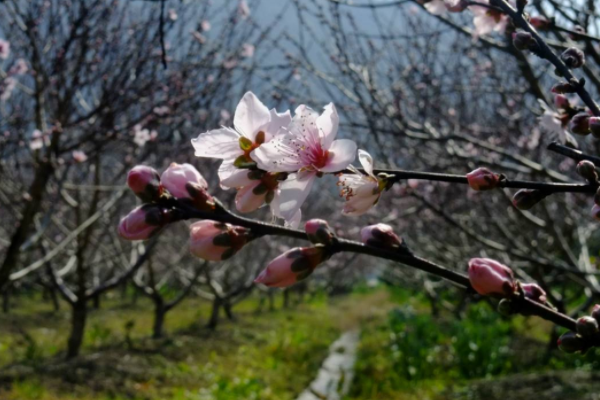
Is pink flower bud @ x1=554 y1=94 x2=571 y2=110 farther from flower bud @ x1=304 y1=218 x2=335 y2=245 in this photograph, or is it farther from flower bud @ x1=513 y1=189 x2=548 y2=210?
flower bud @ x1=304 y1=218 x2=335 y2=245

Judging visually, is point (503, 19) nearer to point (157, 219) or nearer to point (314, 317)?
point (157, 219)

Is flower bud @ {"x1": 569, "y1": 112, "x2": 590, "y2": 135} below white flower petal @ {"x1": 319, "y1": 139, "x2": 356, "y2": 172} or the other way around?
below

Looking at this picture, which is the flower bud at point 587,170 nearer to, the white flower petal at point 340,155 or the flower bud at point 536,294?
the flower bud at point 536,294

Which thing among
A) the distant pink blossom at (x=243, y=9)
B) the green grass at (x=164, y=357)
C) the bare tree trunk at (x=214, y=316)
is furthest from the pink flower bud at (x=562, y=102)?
the bare tree trunk at (x=214, y=316)

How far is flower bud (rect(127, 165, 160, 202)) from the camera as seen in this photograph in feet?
2.72

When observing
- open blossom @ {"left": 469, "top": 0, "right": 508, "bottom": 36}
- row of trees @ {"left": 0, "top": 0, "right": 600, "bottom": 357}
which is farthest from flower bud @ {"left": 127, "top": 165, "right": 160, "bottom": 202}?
row of trees @ {"left": 0, "top": 0, "right": 600, "bottom": 357}

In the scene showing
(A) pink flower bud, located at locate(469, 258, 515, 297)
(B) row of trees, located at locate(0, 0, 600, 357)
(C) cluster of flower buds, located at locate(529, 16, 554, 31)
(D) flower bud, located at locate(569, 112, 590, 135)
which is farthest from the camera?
(B) row of trees, located at locate(0, 0, 600, 357)

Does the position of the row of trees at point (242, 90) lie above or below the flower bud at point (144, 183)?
below

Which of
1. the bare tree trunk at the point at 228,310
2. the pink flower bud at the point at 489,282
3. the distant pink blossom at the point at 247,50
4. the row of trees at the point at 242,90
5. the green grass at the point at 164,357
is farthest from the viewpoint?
the bare tree trunk at the point at 228,310

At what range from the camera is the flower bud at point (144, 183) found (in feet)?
2.72

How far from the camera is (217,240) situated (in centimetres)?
87

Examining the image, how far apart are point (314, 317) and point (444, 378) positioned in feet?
24.8

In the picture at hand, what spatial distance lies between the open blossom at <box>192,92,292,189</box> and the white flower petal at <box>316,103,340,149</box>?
0.22 ft

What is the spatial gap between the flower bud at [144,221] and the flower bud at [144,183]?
0.02 m
